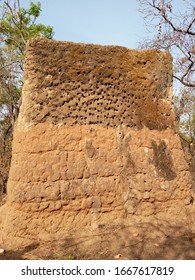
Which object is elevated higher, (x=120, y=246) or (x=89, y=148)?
(x=89, y=148)

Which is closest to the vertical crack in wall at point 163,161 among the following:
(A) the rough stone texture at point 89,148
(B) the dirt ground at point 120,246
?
(A) the rough stone texture at point 89,148

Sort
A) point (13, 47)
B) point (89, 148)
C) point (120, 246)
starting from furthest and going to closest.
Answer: point (13, 47)
point (89, 148)
point (120, 246)

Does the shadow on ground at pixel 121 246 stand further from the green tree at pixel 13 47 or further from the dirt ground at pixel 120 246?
the green tree at pixel 13 47

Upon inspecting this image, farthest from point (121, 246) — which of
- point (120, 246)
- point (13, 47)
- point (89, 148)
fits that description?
point (13, 47)

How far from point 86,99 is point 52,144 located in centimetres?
85

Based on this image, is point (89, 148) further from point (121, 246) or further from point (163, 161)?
point (121, 246)

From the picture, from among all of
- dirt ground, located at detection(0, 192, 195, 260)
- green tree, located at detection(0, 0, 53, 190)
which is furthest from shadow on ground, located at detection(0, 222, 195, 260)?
green tree, located at detection(0, 0, 53, 190)

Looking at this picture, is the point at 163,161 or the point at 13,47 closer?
the point at 163,161

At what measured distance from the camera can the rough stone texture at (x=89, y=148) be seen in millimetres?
4297

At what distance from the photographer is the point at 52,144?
4.45 meters

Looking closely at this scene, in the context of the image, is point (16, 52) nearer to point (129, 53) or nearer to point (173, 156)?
point (129, 53)

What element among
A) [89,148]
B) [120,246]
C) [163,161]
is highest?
[89,148]

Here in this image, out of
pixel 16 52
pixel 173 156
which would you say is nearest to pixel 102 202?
pixel 173 156

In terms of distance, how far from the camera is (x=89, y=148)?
4613mm
